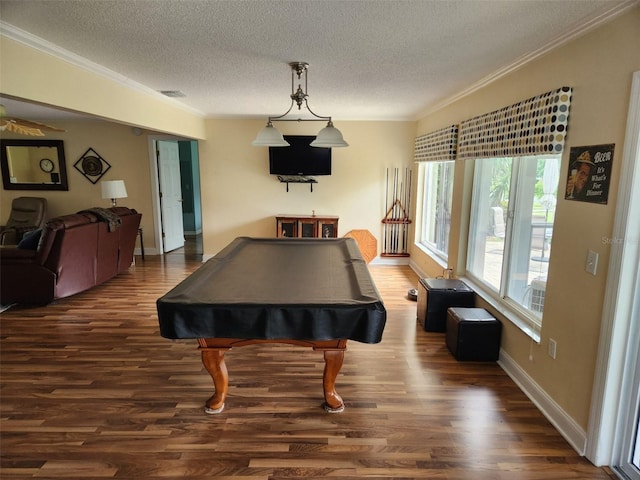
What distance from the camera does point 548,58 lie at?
96.5 inches

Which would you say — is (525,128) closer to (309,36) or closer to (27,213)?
(309,36)

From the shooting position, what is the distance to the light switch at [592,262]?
1998mm

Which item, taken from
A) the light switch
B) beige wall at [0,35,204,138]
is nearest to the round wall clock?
beige wall at [0,35,204,138]

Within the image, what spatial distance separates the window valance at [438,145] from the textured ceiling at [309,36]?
0.59 metres

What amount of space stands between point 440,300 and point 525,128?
1696 millimetres

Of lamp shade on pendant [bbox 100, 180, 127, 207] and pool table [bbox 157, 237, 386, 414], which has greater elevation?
lamp shade on pendant [bbox 100, 180, 127, 207]

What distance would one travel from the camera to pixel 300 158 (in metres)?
5.80

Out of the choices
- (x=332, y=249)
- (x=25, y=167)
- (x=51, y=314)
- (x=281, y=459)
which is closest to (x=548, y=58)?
(x=332, y=249)

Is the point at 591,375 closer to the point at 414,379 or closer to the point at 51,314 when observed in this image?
the point at 414,379

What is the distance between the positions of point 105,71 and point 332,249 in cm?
247

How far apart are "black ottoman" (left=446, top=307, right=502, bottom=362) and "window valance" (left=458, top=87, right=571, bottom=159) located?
133 centimetres

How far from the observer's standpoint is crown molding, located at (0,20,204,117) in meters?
2.25

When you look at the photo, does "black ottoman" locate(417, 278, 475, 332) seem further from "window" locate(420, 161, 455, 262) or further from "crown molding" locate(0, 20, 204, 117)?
"crown molding" locate(0, 20, 204, 117)

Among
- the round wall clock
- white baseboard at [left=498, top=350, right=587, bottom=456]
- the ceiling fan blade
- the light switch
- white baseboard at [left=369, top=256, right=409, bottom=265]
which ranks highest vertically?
the ceiling fan blade
